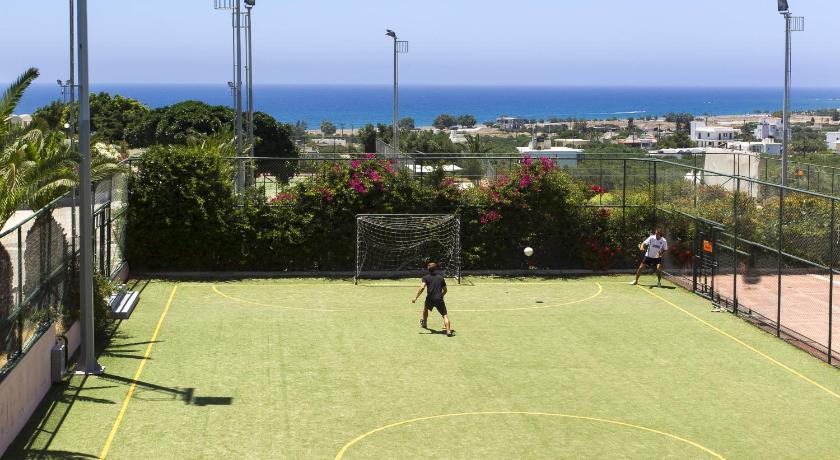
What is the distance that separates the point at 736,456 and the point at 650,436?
148cm

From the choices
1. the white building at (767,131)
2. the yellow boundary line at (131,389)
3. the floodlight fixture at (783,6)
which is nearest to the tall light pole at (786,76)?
the floodlight fixture at (783,6)

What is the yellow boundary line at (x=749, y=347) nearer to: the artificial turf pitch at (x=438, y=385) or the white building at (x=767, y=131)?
the artificial turf pitch at (x=438, y=385)

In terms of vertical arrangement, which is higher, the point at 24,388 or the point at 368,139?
the point at 368,139

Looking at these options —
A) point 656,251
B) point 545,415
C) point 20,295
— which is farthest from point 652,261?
point 20,295

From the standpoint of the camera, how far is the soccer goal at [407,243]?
113ft

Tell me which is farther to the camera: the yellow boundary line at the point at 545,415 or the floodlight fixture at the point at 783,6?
the floodlight fixture at the point at 783,6

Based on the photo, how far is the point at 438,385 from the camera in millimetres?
21531

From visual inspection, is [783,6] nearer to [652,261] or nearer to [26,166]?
[652,261]

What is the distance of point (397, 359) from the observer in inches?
933

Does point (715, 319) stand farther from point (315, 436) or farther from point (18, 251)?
point (18, 251)

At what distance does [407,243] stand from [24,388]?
17.2 meters

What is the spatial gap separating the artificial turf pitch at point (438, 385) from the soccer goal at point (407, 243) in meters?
3.77

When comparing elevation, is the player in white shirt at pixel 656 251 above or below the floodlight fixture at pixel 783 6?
below

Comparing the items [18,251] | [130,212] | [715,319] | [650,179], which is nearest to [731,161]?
[650,179]
